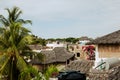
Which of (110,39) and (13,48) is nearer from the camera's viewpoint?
(110,39)

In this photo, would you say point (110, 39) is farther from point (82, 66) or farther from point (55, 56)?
point (55, 56)

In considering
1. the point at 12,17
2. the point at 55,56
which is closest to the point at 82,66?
the point at 12,17

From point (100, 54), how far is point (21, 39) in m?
6.70

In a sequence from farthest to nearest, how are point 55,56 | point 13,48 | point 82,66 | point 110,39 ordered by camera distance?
point 55,56 < point 82,66 < point 13,48 < point 110,39

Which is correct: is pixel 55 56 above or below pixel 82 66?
above

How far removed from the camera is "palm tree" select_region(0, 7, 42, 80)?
28712mm

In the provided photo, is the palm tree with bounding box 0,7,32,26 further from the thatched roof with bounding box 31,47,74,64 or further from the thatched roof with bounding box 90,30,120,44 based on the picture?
the thatched roof with bounding box 31,47,74,64

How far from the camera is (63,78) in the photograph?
18219mm

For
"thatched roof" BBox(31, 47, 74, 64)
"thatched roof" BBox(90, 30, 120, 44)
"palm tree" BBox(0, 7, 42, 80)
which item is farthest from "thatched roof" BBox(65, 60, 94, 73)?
"thatched roof" BBox(31, 47, 74, 64)

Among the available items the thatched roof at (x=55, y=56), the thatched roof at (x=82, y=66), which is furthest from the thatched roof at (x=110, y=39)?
the thatched roof at (x=55, y=56)

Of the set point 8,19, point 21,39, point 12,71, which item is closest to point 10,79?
point 12,71

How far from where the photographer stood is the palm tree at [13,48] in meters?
28.7

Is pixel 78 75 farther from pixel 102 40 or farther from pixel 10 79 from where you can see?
pixel 10 79

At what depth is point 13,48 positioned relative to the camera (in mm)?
29000
